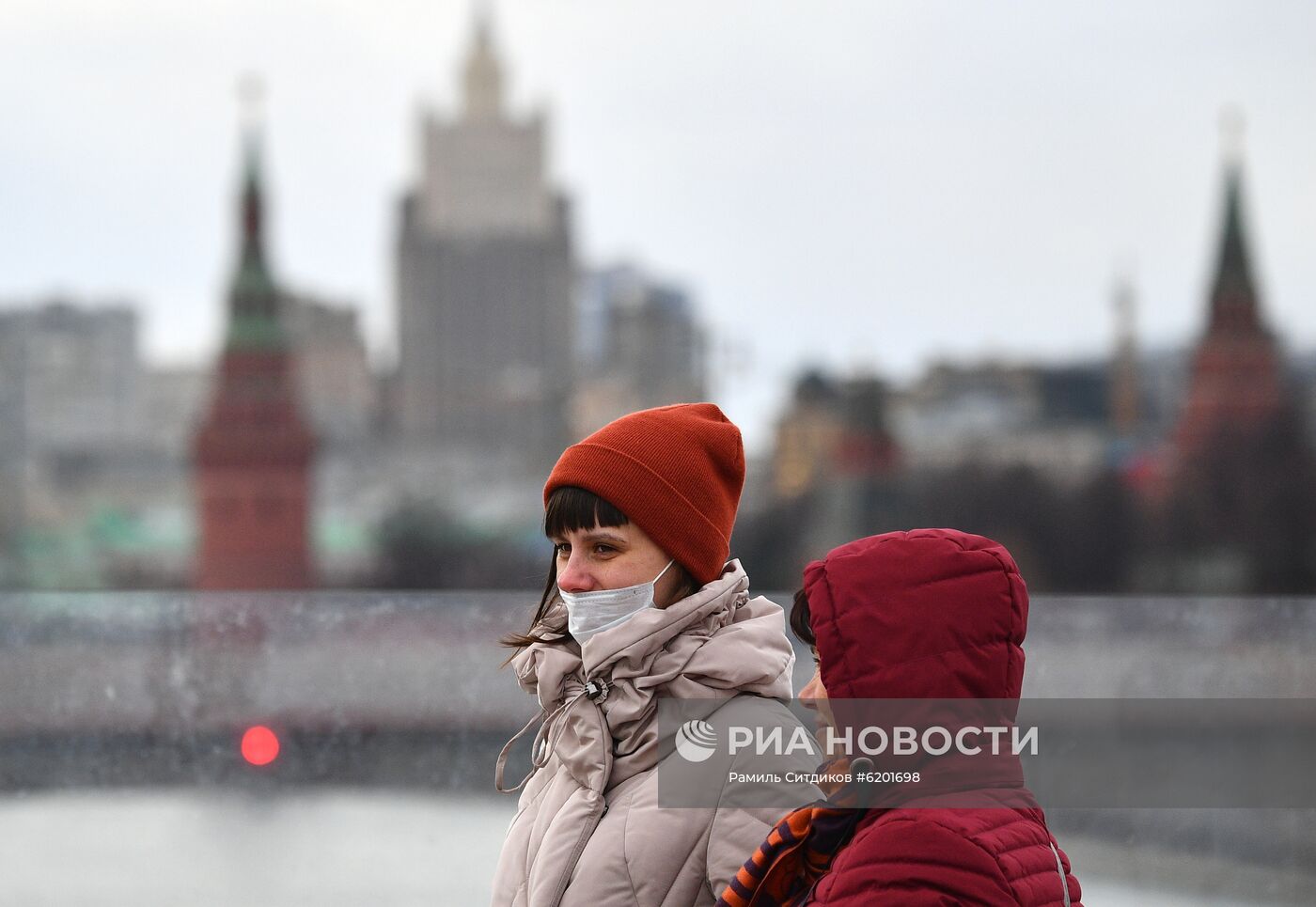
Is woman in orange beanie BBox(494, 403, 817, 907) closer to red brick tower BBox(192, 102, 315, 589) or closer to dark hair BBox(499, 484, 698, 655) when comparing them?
dark hair BBox(499, 484, 698, 655)

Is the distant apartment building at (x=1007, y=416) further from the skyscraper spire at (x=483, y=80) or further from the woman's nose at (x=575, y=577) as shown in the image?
the woman's nose at (x=575, y=577)

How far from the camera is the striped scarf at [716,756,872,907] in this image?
1.52 meters

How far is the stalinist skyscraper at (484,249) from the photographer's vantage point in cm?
9100

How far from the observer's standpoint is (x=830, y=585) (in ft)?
4.91

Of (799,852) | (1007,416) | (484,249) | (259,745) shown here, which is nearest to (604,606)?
(799,852)

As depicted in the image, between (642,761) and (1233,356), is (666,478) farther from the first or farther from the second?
(1233,356)

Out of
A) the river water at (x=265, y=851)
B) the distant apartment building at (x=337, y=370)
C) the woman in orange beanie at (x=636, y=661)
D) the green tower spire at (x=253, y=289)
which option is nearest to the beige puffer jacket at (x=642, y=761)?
the woman in orange beanie at (x=636, y=661)

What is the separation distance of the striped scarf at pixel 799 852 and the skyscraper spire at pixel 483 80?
3593 inches

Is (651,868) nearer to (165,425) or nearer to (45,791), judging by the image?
(45,791)

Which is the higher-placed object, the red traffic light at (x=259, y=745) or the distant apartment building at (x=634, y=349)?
the red traffic light at (x=259, y=745)

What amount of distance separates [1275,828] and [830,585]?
2743 mm

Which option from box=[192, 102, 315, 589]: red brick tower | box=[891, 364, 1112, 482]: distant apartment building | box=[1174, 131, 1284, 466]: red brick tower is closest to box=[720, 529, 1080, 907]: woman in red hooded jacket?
box=[1174, 131, 1284, 466]: red brick tower

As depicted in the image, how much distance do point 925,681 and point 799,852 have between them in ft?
0.71

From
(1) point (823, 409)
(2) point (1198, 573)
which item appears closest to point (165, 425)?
(1) point (823, 409)
